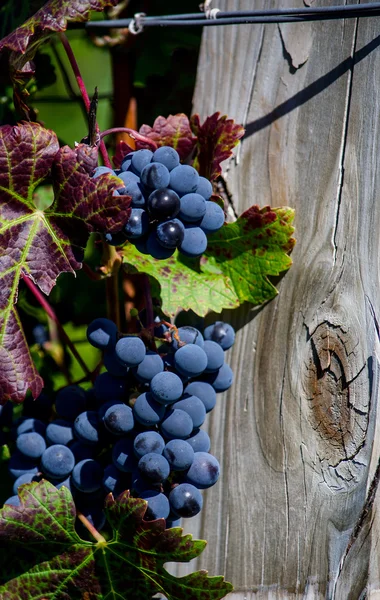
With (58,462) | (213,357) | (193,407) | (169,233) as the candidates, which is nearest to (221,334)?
(213,357)

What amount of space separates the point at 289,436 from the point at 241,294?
287 mm

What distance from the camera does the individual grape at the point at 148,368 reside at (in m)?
1.08

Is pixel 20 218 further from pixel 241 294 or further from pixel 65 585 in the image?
pixel 65 585

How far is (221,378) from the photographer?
3.89ft

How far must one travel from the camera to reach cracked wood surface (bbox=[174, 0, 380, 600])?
3.50 feet

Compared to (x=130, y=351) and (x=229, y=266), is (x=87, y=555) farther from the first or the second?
(x=229, y=266)

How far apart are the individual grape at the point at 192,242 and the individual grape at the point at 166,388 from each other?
0.22 meters

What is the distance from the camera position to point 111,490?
Answer: 1.11 m

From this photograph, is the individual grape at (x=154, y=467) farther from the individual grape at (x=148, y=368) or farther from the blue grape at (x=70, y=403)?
the blue grape at (x=70, y=403)

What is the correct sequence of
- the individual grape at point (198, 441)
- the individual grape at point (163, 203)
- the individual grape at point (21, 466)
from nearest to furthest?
the individual grape at point (163, 203), the individual grape at point (198, 441), the individual grape at point (21, 466)

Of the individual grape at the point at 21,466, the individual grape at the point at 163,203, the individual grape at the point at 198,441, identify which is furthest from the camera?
the individual grape at the point at 21,466

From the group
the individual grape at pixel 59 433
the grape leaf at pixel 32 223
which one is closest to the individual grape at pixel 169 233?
the grape leaf at pixel 32 223

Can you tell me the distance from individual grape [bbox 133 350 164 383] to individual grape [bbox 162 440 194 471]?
120 millimetres

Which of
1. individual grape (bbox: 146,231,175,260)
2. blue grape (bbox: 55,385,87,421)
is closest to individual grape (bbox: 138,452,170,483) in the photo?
blue grape (bbox: 55,385,87,421)
